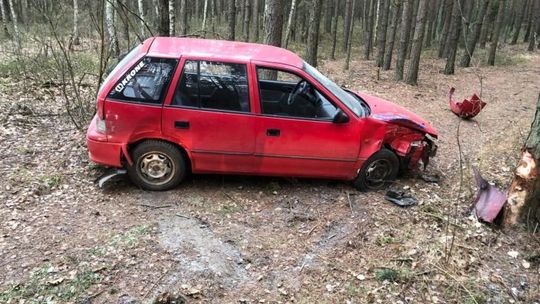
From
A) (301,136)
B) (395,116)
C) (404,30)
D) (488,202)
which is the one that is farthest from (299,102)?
(404,30)

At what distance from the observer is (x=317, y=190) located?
603 centimetres

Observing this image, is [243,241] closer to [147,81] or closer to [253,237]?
[253,237]

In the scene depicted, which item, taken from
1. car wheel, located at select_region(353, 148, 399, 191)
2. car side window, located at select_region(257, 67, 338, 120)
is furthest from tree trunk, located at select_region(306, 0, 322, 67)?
car wheel, located at select_region(353, 148, 399, 191)

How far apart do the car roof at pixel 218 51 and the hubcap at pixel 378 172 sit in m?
1.75

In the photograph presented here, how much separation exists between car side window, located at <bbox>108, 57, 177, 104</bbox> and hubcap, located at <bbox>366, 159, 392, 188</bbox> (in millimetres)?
2992

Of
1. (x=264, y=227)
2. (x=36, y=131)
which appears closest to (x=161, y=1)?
(x=36, y=131)

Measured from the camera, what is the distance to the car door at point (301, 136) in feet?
18.2

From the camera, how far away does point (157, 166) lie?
5.59m

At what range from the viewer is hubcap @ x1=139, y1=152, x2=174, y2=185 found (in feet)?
18.2

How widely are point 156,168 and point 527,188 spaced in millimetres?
4422

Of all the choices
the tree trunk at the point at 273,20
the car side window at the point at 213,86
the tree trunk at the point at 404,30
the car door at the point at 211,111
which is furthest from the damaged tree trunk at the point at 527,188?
the tree trunk at the point at 404,30

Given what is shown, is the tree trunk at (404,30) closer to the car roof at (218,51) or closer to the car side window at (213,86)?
the car roof at (218,51)

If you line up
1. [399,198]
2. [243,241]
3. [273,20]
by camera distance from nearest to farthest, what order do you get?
1. [243,241]
2. [399,198]
3. [273,20]

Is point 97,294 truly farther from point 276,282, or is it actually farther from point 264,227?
point 264,227
